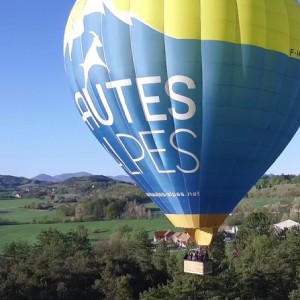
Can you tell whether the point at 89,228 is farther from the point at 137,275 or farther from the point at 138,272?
the point at 137,275

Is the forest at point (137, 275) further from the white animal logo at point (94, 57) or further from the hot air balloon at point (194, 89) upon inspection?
the white animal logo at point (94, 57)

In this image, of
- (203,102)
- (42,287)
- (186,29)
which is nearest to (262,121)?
(203,102)

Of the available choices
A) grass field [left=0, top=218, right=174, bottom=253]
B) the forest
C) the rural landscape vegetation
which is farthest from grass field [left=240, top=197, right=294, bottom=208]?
the forest

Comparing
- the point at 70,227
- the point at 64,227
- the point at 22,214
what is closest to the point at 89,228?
the point at 70,227

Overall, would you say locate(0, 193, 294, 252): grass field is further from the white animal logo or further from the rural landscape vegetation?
the white animal logo

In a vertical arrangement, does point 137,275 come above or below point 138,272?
below

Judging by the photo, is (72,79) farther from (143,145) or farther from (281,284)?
(281,284)
